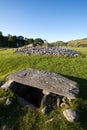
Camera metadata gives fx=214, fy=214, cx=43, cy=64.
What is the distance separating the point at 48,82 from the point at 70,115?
3655 millimetres

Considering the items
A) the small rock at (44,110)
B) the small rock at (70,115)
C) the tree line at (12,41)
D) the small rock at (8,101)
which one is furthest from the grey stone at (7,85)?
the tree line at (12,41)

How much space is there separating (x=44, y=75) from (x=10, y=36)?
6514 centimetres

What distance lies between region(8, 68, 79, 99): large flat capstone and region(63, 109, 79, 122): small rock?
1216 millimetres

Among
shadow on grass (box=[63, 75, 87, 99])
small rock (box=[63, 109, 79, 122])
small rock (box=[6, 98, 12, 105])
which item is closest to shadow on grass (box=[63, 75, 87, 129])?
shadow on grass (box=[63, 75, 87, 99])

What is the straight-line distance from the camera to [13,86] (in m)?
17.8

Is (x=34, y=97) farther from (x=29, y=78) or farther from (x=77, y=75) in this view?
(x=77, y=75)

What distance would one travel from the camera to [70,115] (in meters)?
14.6

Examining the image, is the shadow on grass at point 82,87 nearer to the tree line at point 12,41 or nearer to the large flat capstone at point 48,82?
the large flat capstone at point 48,82

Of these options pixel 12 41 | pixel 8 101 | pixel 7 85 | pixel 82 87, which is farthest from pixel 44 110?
pixel 12 41

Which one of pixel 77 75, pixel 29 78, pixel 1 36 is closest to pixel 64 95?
pixel 29 78

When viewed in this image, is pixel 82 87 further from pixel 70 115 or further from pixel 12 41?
pixel 12 41

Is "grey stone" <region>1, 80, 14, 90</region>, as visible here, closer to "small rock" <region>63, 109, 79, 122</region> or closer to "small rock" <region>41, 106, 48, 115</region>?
"small rock" <region>41, 106, 48, 115</region>

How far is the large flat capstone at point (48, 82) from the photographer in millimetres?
16125

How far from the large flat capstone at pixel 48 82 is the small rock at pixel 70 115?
122 cm
